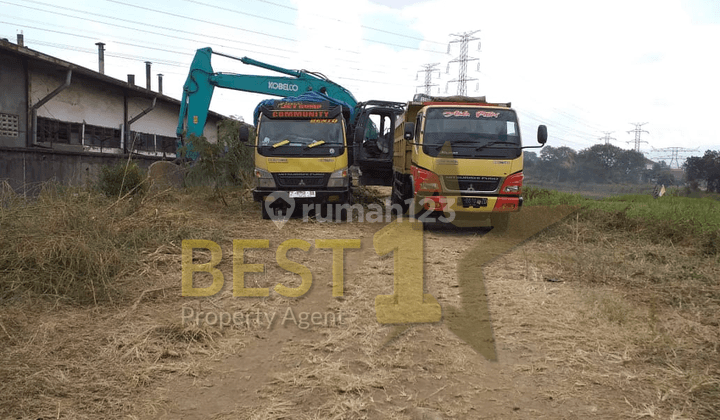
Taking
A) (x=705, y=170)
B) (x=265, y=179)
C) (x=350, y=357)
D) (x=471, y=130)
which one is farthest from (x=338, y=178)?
(x=705, y=170)

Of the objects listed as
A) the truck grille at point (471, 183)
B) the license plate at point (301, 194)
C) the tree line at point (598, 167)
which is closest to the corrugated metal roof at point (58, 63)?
the license plate at point (301, 194)

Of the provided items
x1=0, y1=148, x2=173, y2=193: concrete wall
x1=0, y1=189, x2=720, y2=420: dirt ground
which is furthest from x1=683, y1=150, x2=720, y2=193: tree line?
x1=0, y1=148, x2=173, y2=193: concrete wall

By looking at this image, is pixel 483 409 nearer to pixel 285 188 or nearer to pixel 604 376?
pixel 604 376

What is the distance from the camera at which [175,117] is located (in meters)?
23.6

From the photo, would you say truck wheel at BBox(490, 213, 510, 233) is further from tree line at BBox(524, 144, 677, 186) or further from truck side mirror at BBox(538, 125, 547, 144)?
tree line at BBox(524, 144, 677, 186)

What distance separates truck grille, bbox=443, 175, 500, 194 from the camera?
866cm

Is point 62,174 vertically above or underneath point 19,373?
above

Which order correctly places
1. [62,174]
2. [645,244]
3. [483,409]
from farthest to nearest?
[62,174]
[645,244]
[483,409]

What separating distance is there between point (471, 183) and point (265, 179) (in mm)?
3999

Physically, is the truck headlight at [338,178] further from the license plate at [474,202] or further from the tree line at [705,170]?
the tree line at [705,170]

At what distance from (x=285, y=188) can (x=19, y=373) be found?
265 inches

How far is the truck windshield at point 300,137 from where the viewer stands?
9.66 m

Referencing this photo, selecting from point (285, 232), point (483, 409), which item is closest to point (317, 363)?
point (483, 409)

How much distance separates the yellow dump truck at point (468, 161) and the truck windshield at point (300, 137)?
157cm
